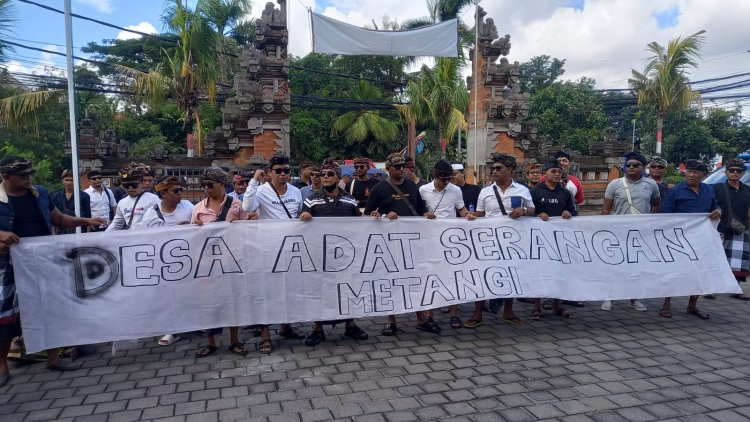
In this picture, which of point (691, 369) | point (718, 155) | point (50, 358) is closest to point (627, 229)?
point (691, 369)

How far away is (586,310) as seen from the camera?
6.14m

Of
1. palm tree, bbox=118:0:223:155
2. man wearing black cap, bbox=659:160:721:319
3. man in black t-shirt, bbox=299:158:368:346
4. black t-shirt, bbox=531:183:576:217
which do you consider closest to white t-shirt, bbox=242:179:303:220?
man in black t-shirt, bbox=299:158:368:346

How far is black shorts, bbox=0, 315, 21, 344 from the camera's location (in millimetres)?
4211

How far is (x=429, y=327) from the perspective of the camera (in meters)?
5.18

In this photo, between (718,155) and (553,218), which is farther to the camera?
(718,155)

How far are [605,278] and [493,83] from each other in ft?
34.2

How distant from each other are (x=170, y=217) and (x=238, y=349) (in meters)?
1.58

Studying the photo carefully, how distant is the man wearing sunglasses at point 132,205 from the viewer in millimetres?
5047

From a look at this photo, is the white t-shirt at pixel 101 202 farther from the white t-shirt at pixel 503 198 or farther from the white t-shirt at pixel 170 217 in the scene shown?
the white t-shirt at pixel 503 198

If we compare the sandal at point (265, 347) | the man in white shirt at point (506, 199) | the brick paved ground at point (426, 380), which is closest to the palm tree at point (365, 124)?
the man in white shirt at point (506, 199)

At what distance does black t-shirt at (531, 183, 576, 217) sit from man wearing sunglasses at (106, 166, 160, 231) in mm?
4308

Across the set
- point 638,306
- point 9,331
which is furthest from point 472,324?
point 9,331

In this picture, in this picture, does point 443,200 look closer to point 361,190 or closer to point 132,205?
point 361,190

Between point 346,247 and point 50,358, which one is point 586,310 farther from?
point 50,358
